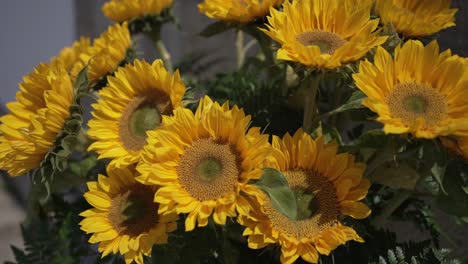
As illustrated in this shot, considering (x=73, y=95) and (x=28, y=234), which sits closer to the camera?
(x=73, y=95)

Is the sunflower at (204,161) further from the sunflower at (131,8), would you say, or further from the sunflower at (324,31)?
the sunflower at (131,8)

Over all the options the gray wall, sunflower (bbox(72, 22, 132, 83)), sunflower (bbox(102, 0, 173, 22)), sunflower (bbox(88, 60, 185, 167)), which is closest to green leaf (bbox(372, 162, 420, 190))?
sunflower (bbox(88, 60, 185, 167))

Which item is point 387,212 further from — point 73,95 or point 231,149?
point 73,95

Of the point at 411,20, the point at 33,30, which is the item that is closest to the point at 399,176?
the point at 411,20

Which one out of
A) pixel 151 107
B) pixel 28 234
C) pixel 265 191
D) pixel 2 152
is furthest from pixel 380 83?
pixel 28 234

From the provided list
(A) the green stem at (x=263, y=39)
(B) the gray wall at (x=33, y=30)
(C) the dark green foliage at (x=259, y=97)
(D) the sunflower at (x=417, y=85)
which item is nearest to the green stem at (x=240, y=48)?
(C) the dark green foliage at (x=259, y=97)

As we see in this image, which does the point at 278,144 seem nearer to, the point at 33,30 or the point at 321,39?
the point at 321,39

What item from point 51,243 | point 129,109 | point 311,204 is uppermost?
point 129,109

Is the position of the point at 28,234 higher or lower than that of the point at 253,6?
lower
